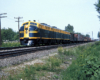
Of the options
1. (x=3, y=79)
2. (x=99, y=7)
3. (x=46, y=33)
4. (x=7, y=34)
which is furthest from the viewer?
(x=7, y=34)

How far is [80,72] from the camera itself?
13.3 feet

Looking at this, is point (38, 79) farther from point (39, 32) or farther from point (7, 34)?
point (7, 34)

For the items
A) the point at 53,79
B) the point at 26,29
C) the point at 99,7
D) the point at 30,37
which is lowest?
the point at 53,79

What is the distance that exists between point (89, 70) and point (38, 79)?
6.21 feet

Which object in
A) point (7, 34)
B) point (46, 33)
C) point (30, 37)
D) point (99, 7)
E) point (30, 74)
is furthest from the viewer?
point (7, 34)

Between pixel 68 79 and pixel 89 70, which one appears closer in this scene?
pixel 68 79

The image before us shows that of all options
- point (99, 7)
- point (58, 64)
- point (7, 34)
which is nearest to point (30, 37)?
point (58, 64)

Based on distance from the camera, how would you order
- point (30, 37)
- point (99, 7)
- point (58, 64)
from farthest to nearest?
point (99, 7) < point (30, 37) < point (58, 64)

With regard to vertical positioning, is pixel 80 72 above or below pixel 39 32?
below

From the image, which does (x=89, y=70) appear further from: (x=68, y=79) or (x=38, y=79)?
(x=38, y=79)

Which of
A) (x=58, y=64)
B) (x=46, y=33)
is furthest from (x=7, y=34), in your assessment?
(x=58, y=64)

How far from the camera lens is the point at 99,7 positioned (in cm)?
2164

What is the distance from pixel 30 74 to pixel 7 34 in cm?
9367

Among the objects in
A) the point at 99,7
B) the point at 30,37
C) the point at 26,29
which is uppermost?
the point at 99,7
